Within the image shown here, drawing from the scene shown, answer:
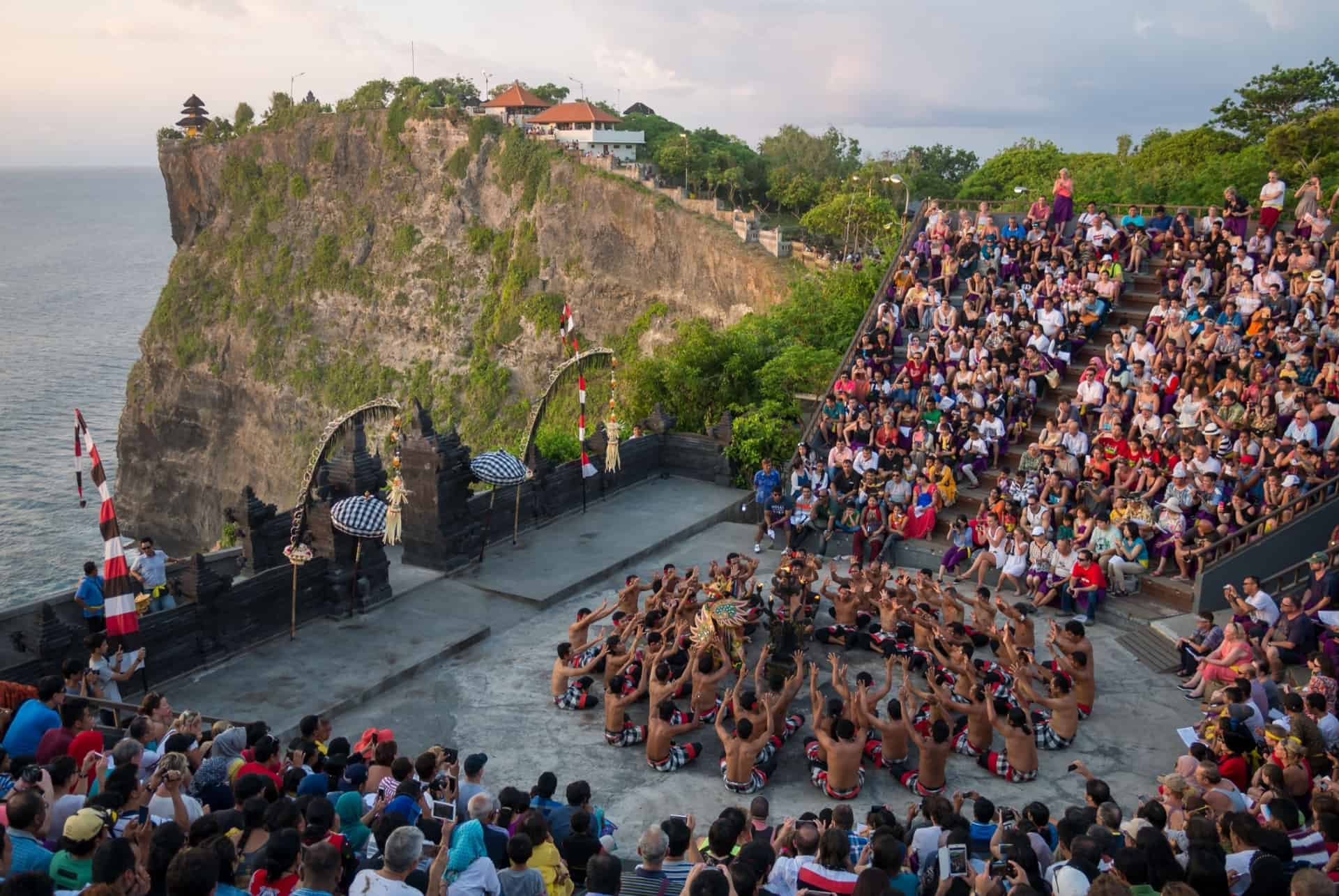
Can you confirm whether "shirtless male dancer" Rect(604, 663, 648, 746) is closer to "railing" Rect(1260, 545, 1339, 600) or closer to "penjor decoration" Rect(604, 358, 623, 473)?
"railing" Rect(1260, 545, 1339, 600)

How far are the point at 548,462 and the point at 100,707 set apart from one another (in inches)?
396

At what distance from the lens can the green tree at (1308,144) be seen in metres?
37.9

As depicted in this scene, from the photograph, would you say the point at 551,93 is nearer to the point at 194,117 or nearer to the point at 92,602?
the point at 194,117

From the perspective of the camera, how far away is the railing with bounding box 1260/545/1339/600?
13.7 m

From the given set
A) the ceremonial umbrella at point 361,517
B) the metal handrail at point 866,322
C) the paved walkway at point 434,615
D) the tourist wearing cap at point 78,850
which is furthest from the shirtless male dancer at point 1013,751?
the metal handrail at point 866,322

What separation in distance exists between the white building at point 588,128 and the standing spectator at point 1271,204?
5558 cm

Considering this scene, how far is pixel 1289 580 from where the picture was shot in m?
14.1

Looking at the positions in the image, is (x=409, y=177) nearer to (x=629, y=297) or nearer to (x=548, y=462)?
(x=629, y=297)

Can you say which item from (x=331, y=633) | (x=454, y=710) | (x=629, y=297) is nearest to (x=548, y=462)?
(x=331, y=633)

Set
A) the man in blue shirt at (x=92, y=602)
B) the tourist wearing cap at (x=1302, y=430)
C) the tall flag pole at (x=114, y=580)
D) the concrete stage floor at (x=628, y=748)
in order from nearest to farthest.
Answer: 1. the concrete stage floor at (x=628, y=748)
2. the tall flag pole at (x=114, y=580)
3. the man in blue shirt at (x=92, y=602)
4. the tourist wearing cap at (x=1302, y=430)

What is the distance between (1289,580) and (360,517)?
1248 cm

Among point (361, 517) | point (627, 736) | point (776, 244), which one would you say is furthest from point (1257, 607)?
point (776, 244)

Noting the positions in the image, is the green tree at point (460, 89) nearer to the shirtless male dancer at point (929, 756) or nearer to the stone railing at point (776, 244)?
the stone railing at point (776, 244)

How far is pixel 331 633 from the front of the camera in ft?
48.9
